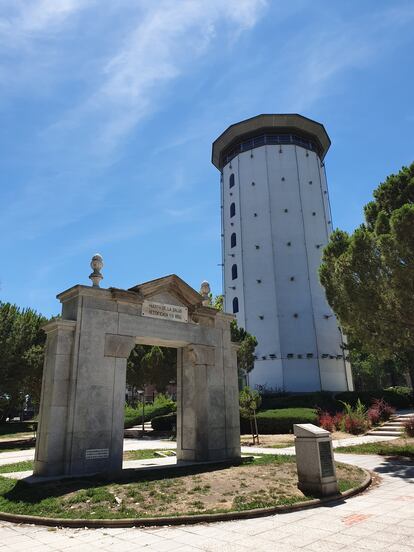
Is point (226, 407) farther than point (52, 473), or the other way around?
point (226, 407)

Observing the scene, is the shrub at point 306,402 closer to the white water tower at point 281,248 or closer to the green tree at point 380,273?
the white water tower at point 281,248

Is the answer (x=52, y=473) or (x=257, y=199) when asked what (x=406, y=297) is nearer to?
(x=52, y=473)

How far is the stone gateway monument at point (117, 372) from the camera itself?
10.9 m

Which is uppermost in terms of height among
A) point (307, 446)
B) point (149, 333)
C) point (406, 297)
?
point (406, 297)

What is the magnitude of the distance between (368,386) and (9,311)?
220 feet

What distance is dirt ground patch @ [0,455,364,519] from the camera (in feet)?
24.8

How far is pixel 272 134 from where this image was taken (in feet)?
151

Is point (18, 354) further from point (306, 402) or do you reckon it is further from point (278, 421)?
point (306, 402)

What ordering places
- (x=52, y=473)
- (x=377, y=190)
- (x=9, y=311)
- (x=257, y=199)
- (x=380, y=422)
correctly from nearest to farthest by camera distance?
1. (x=52, y=473)
2. (x=377, y=190)
3. (x=380, y=422)
4. (x=9, y=311)
5. (x=257, y=199)

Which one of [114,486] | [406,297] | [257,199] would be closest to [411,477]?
[406,297]

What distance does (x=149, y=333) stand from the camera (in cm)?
1301

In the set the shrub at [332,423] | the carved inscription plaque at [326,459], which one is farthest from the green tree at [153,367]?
the carved inscription plaque at [326,459]

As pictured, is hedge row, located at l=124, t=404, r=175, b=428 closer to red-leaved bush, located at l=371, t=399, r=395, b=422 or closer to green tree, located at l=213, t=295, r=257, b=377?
green tree, located at l=213, t=295, r=257, b=377

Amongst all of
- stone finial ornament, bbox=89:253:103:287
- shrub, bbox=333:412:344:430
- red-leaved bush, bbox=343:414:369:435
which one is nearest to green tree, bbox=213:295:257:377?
shrub, bbox=333:412:344:430
